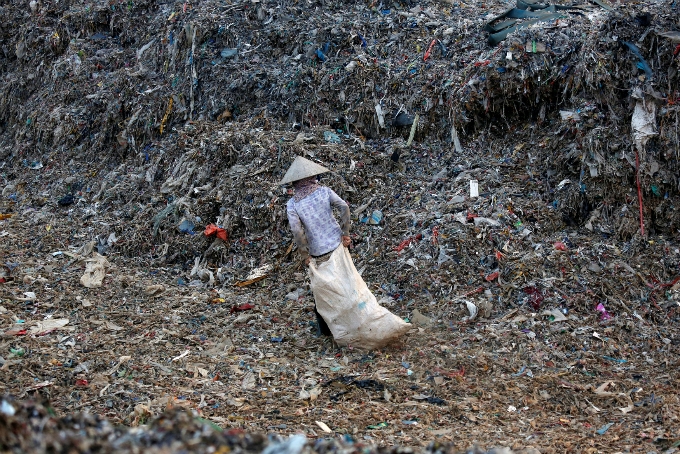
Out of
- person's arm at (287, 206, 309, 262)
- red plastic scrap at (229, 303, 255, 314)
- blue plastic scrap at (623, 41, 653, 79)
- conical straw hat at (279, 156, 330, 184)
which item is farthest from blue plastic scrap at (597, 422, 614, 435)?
blue plastic scrap at (623, 41, 653, 79)

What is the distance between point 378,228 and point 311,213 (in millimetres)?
1996

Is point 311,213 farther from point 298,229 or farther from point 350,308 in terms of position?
point 350,308

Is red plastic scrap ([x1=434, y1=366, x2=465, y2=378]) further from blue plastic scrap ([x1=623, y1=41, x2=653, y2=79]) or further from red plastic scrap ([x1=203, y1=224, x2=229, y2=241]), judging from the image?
blue plastic scrap ([x1=623, y1=41, x2=653, y2=79])

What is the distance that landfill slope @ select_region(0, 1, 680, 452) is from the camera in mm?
4766

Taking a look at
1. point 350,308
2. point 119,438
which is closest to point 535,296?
point 350,308

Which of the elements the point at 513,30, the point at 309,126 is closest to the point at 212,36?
the point at 309,126

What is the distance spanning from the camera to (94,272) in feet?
23.7

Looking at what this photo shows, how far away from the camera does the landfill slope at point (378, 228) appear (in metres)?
4.77

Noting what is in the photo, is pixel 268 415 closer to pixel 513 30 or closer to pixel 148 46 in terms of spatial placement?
pixel 513 30

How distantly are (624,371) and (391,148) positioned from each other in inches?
161

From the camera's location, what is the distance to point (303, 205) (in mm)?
5398

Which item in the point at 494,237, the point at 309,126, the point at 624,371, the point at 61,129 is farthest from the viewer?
the point at 61,129

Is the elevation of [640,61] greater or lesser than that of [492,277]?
greater

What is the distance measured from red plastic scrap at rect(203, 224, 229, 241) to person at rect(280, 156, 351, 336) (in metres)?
2.35
